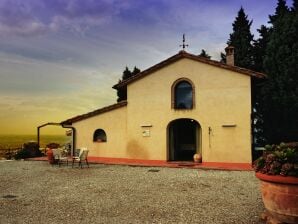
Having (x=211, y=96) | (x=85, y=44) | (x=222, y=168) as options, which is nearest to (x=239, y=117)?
(x=211, y=96)

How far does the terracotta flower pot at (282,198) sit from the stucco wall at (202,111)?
11.1 m

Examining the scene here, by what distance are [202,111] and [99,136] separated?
6.75 meters

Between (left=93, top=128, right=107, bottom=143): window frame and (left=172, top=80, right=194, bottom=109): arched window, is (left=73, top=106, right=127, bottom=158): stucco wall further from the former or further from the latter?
(left=172, top=80, right=194, bottom=109): arched window

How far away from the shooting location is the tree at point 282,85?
23.1 metres

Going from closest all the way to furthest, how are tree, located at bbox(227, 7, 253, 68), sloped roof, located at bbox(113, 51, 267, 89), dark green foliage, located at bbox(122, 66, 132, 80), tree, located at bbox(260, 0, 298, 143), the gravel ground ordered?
the gravel ground → sloped roof, located at bbox(113, 51, 267, 89) → tree, located at bbox(260, 0, 298, 143) → tree, located at bbox(227, 7, 253, 68) → dark green foliage, located at bbox(122, 66, 132, 80)

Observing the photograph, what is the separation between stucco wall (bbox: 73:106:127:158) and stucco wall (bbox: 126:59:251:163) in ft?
1.96

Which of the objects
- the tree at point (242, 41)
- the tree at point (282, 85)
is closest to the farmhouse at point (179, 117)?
the tree at point (282, 85)

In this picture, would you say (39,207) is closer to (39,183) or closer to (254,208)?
(39,183)

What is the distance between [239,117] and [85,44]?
8.38 metres

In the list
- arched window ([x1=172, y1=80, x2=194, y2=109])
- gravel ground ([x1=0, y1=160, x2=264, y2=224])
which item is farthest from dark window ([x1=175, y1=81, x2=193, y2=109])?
gravel ground ([x1=0, y1=160, x2=264, y2=224])

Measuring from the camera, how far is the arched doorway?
63.6 feet

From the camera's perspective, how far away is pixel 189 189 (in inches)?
423

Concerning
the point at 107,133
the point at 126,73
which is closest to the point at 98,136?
the point at 107,133

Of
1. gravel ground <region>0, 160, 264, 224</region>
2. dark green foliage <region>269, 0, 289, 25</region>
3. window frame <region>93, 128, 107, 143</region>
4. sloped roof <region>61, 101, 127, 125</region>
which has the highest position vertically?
dark green foliage <region>269, 0, 289, 25</region>
